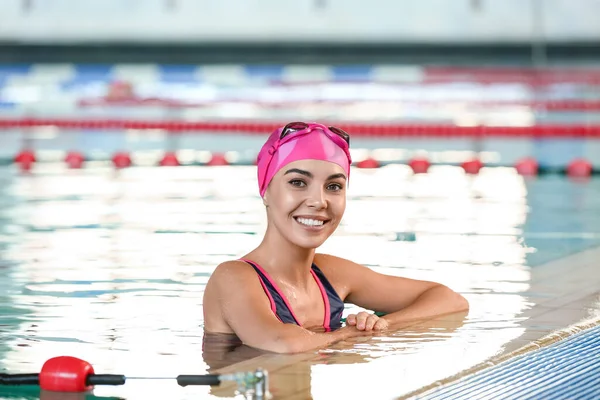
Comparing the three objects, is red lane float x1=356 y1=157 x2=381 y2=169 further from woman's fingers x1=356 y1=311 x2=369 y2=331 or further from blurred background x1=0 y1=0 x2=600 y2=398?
woman's fingers x1=356 y1=311 x2=369 y2=331

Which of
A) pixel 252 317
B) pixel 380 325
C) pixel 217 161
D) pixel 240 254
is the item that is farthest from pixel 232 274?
pixel 217 161

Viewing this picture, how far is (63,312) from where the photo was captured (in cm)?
492

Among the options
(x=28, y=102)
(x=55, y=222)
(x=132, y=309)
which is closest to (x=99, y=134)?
(x=28, y=102)

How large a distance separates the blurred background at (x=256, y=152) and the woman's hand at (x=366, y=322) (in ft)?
0.42

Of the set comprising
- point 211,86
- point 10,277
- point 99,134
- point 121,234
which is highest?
point 211,86

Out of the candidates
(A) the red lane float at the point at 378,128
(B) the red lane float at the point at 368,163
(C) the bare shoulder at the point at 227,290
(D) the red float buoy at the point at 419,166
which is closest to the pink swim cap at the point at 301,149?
(C) the bare shoulder at the point at 227,290

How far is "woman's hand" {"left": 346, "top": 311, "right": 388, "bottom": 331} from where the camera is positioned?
4305 millimetres

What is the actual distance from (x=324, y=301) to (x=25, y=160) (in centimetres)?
973

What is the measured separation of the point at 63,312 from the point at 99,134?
41.1 ft

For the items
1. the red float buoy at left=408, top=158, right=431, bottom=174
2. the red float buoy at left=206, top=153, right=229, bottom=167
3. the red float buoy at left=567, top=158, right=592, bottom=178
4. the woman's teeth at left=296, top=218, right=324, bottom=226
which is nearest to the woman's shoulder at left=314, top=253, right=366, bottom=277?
the woman's teeth at left=296, top=218, right=324, bottom=226

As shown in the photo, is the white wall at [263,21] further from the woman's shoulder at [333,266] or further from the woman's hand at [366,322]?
the woman's hand at [366,322]

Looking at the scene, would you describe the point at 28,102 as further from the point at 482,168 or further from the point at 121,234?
the point at 121,234

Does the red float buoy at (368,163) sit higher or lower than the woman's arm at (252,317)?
higher

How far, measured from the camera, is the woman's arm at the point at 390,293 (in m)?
4.68
